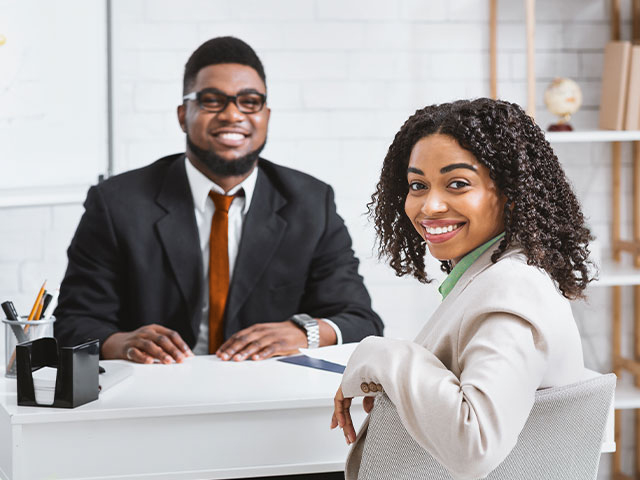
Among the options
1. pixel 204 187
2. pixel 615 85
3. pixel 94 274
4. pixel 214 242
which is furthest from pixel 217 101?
pixel 615 85

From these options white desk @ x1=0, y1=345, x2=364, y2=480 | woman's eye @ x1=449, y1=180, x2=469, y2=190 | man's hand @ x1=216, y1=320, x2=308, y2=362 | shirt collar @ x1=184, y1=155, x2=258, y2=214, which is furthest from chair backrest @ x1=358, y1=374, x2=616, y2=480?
shirt collar @ x1=184, y1=155, x2=258, y2=214

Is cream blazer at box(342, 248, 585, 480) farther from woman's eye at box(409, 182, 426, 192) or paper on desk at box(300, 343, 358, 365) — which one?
paper on desk at box(300, 343, 358, 365)

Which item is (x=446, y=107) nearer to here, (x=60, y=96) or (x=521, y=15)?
(x=60, y=96)

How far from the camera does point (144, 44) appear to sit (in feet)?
9.64

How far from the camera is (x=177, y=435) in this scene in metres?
1.50

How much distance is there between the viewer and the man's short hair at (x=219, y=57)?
7.61ft

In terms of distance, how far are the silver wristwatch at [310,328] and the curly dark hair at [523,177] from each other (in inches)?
30.9

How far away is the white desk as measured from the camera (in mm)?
1453

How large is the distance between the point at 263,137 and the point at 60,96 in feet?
2.49

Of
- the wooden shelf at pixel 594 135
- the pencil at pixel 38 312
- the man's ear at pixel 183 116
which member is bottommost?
the pencil at pixel 38 312

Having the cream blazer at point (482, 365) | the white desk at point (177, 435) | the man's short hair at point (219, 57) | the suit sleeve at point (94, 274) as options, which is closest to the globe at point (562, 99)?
the man's short hair at point (219, 57)

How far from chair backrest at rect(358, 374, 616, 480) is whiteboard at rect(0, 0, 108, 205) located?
1850 mm

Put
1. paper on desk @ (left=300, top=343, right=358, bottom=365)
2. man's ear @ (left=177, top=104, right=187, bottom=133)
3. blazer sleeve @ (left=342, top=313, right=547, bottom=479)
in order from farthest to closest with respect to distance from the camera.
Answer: man's ear @ (left=177, top=104, right=187, bottom=133) < paper on desk @ (left=300, top=343, right=358, bottom=365) < blazer sleeve @ (left=342, top=313, right=547, bottom=479)

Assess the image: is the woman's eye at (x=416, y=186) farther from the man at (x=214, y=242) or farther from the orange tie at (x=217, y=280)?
the orange tie at (x=217, y=280)
